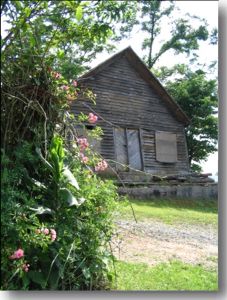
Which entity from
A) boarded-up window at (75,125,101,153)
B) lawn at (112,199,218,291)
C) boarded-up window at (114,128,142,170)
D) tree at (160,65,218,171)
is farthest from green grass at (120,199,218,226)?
boarded-up window at (75,125,101,153)

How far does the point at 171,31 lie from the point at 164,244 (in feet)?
4.68

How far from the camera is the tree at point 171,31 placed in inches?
97.7

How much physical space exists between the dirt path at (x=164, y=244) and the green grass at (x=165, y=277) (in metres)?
0.10

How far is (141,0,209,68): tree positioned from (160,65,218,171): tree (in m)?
0.13

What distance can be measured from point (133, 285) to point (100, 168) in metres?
0.60

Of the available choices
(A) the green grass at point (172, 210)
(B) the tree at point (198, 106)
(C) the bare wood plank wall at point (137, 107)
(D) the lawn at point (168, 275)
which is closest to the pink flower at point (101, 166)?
(D) the lawn at point (168, 275)

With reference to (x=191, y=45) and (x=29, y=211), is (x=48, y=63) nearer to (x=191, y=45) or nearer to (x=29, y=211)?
(x=29, y=211)

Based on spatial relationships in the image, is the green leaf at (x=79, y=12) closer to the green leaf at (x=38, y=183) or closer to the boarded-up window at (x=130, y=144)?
the green leaf at (x=38, y=183)

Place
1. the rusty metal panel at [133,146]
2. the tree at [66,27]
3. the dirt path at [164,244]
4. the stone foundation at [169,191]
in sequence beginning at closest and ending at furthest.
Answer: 1. the tree at [66,27]
2. the dirt path at [164,244]
3. the stone foundation at [169,191]
4. the rusty metal panel at [133,146]

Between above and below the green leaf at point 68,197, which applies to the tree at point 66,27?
above

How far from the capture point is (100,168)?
8.02ft

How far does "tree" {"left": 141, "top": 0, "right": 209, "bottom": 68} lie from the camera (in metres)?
2.48

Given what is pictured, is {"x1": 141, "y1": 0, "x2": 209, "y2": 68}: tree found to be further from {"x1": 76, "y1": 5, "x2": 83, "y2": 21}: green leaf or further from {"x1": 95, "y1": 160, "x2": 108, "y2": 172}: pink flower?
{"x1": 95, "y1": 160, "x2": 108, "y2": 172}: pink flower

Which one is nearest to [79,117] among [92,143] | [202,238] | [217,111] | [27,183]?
[92,143]
